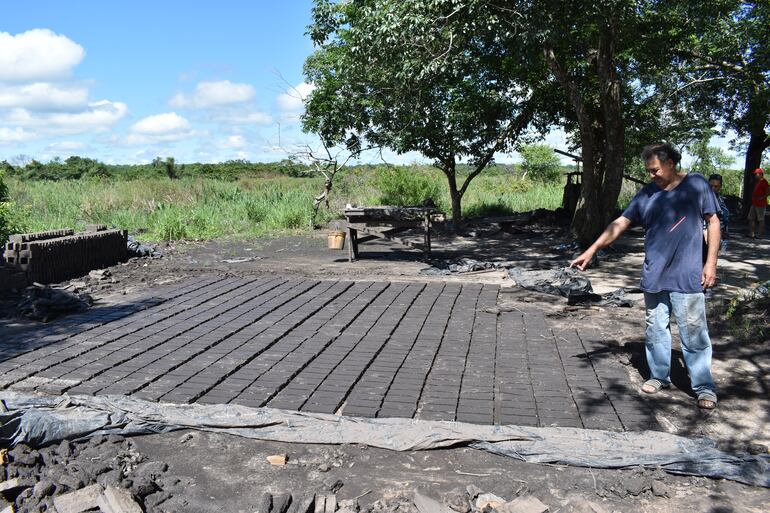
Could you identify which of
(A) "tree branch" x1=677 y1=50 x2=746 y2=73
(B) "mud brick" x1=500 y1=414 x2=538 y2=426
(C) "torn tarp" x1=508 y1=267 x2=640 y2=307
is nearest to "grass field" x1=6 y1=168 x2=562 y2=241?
(A) "tree branch" x1=677 y1=50 x2=746 y2=73

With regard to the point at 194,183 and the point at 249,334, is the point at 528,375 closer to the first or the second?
the point at 249,334

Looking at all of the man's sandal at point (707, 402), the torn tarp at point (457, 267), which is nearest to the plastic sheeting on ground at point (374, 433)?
the man's sandal at point (707, 402)

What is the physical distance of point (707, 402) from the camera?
4289 mm

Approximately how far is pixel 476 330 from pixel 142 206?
566 inches

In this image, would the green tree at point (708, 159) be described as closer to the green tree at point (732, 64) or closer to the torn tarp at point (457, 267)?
the green tree at point (732, 64)

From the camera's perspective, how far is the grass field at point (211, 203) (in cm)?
1562

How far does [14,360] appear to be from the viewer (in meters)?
5.52

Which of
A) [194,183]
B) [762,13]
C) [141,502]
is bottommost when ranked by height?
[141,502]

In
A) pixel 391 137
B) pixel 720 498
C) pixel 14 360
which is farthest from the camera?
pixel 391 137

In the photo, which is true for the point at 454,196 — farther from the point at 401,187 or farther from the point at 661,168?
the point at 661,168

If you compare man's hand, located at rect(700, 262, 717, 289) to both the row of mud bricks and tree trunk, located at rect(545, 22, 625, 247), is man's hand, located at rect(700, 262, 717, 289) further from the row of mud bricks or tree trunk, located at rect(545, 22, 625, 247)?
the row of mud bricks

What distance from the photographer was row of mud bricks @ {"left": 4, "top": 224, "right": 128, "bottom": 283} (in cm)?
896

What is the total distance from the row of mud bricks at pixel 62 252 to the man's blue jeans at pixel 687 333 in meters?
8.03

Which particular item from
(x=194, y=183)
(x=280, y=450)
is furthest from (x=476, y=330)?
(x=194, y=183)
